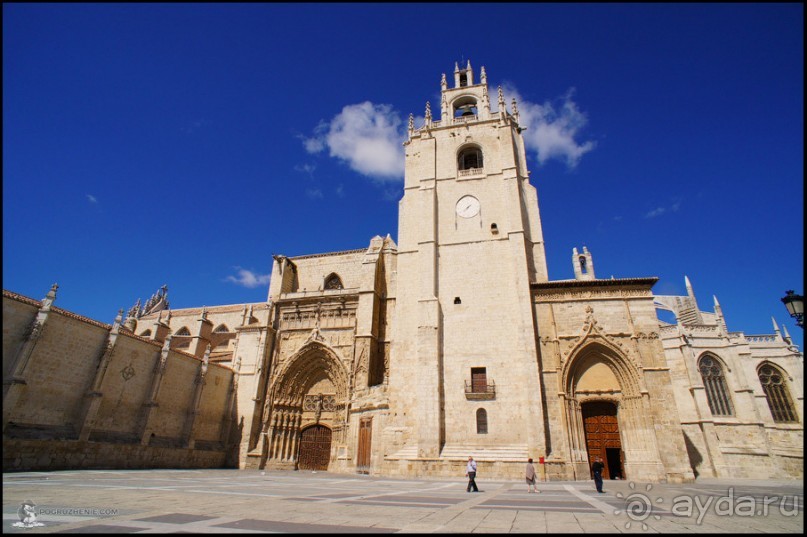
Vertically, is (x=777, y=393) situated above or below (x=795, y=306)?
above

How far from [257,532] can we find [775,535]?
19.8ft

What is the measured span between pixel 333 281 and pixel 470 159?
1219cm

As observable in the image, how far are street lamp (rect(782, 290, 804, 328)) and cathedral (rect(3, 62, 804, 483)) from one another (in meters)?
10.5

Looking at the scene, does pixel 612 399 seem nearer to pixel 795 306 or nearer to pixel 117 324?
pixel 795 306

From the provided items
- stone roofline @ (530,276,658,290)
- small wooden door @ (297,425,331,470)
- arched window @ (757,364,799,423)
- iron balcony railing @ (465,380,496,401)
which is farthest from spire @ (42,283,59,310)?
arched window @ (757,364,799,423)

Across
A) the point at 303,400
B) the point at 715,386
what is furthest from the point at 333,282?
the point at 715,386

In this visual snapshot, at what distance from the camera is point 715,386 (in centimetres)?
2439

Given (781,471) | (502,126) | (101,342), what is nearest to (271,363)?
(101,342)

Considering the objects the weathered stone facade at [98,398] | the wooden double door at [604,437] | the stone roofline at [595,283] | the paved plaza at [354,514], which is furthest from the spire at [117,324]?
the wooden double door at [604,437]

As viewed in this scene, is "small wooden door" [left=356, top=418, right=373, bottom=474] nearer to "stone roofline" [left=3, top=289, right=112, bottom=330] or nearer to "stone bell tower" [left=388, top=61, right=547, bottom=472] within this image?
"stone bell tower" [left=388, top=61, right=547, bottom=472]

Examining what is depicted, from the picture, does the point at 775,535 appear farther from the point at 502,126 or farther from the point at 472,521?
the point at 502,126

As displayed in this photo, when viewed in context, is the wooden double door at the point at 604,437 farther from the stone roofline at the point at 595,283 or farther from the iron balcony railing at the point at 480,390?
the stone roofline at the point at 595,283

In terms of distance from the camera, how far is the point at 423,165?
23.1 meters

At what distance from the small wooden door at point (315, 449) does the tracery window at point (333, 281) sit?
30.3 ft
